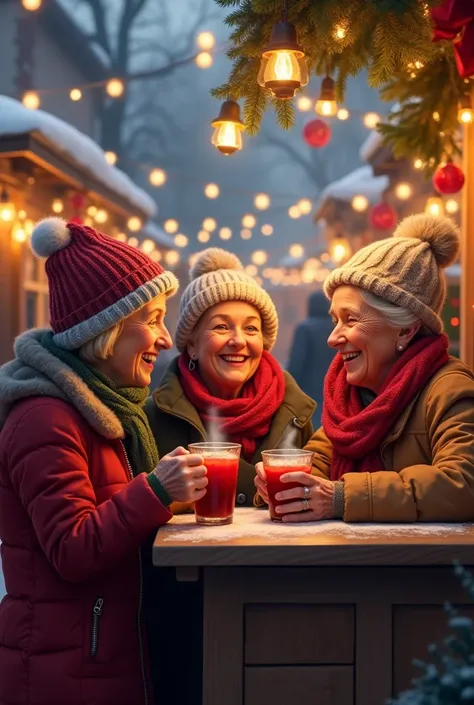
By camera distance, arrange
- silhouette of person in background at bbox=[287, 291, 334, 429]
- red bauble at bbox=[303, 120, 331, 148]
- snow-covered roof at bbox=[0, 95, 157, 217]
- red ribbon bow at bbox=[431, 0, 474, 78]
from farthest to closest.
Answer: snow-covered roof at bbox=[0, 95, 157, 217] < silhouette of person in background at bbox=[287, 291, 334, 429] < red bauble at bbox=[303, 120, 331, 148] < red ribbon bow at bbox=[431, 0, 474, 78]

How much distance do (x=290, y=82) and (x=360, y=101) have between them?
49.1 meters

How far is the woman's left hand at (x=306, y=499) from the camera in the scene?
108 inches

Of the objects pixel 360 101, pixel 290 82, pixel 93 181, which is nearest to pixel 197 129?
pixel 360 101

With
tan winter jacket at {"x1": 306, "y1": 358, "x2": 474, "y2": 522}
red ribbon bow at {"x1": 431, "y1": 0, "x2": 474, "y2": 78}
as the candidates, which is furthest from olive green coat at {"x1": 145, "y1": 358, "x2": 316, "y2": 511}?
red ribbon bow at {"x1": 431, "y1": 0, "x2": 474, "y2": 78}

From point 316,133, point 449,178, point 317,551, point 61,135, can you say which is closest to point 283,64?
point 317,551

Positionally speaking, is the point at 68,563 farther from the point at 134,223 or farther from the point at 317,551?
the point at 134,223

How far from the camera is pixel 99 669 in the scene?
280 cm

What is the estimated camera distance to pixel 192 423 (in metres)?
3.45

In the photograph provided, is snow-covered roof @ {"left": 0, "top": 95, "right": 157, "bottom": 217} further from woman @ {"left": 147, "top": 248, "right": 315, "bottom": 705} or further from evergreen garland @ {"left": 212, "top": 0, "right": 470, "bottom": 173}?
woman @ {"left": 147, "top": 248, "right": 315, "bottom": 705}

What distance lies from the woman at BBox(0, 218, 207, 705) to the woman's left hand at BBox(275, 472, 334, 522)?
26 centimetres

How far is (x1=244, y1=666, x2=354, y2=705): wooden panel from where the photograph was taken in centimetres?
253

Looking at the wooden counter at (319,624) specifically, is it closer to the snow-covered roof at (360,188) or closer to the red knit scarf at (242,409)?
the red knit scarf at (242,409)

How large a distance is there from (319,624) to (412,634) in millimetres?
250

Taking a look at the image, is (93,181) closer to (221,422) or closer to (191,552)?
(221,422)
